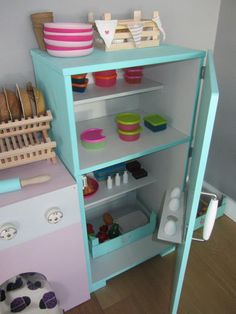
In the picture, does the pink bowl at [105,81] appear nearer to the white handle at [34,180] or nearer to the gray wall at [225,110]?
the white handle at [34,180]

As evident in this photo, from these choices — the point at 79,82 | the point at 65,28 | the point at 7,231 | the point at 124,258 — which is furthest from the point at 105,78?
the point at 124,258

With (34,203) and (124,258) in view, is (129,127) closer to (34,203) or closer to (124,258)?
(34,203)

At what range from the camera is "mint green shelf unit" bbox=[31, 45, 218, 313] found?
0.75m

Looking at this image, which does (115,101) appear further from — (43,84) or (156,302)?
(156,302)

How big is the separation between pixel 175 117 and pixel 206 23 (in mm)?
600

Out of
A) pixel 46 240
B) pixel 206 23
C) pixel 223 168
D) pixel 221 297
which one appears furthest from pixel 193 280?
pixel 206 23

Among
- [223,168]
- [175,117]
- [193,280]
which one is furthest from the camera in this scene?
[223,168]

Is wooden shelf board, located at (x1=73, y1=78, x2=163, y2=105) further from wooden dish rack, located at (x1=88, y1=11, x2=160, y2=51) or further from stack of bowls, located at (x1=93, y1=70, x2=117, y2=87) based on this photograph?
wooden dish rack, located at (x1=88, y1=11, x2=160, y2=51)

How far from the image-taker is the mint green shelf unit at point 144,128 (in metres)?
0.75

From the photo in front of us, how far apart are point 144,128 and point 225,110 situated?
57 centimetres

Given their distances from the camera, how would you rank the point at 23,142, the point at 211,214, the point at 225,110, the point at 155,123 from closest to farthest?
the point at 211,214 → the point at 23,142 → the point at 155,123 → the point at 225,110

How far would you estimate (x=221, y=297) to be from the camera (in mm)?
1217

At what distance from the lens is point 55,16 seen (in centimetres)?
100

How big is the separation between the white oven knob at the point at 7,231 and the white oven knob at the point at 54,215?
11 cm
